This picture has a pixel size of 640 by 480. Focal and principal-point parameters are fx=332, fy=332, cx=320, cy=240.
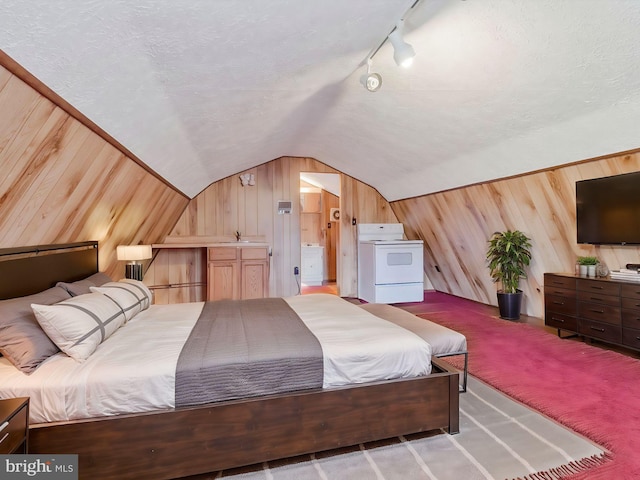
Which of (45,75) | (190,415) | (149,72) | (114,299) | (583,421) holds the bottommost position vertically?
(583,421)

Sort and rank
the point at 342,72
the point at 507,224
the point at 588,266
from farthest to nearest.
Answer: the point at 507,224 < the point at 588,266 < the point at 342,72

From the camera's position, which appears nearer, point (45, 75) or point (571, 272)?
point (45, 75)

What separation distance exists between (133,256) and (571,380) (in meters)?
4.14

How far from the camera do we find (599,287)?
318 cm

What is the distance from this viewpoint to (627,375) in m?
2.63

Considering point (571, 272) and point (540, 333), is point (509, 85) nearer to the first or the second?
point (571, 272)

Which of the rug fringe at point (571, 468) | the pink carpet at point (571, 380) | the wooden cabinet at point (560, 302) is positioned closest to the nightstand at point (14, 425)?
the rug fringe at point (571, 468)

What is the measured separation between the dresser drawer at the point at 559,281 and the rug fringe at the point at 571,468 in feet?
7.01

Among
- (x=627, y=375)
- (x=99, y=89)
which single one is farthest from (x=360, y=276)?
(x=99, y=89)

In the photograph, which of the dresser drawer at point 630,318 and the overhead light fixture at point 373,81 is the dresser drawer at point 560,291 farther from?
the overhead light fixture at point 373,81

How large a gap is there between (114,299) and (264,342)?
3.66 ft

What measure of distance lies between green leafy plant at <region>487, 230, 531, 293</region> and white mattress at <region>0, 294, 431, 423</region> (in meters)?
2.67

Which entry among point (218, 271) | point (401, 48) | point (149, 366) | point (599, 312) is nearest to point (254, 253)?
point (218, 271)

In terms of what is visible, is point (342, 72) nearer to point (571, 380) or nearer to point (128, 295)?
point (128, 295)
